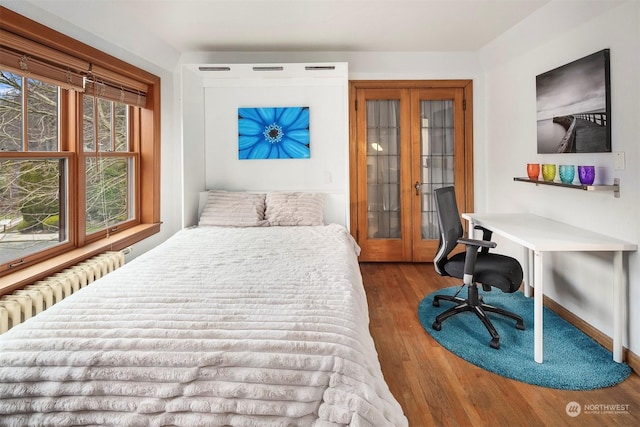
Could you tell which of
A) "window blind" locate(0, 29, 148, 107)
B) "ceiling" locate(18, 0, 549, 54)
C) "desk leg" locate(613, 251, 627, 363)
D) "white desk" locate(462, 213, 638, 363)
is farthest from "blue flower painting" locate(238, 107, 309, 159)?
"desk leg" locate(613, 251, 627, 363)

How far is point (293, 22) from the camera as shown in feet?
10.8

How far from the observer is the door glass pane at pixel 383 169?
15.0 ft

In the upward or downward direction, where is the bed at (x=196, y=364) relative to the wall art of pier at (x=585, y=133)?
downward

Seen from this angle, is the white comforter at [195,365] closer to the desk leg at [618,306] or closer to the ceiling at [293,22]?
the desk leg at [618,306]

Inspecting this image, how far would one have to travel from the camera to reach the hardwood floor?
6.20 feet

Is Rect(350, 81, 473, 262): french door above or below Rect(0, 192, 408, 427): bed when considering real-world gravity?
above

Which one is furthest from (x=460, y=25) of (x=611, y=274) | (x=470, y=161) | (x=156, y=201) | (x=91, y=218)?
(x=91, y=218)

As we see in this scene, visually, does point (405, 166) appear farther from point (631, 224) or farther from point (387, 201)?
point (631, 224)

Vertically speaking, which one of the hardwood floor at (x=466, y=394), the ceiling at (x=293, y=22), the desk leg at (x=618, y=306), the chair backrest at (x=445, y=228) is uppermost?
the ceiling at (x=293, y=22)

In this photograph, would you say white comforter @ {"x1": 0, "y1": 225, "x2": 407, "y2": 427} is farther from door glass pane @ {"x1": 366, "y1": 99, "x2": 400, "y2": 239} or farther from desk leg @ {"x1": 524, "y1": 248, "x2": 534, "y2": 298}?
door glass pane @ {"x1": 366, "y1": 99, "x2": 400, "y2": 239}

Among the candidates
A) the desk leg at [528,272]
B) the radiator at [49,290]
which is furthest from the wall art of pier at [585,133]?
the radiator at [49,290]

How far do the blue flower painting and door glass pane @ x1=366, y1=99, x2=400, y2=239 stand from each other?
847 millimetres

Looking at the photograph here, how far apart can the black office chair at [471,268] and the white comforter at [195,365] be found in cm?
129

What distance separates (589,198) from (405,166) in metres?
2.09
